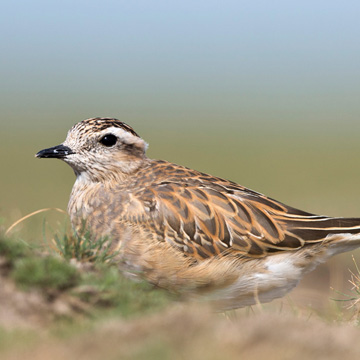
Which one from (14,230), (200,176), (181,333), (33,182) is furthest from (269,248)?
(33,182)

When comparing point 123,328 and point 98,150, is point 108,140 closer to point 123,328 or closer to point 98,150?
point 98,150

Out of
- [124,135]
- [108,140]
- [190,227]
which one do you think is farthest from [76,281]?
[124,135]

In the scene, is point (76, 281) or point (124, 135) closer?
point (76, 281)

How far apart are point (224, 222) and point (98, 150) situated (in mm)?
2061

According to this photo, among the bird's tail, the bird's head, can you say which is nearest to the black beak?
the bird's head

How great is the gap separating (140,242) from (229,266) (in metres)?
1.14

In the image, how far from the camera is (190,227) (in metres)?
8.86

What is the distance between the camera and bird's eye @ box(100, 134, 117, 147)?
9.77 meters

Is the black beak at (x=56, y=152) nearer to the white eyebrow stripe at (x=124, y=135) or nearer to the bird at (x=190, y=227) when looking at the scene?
the bird at (x=190, y=227)

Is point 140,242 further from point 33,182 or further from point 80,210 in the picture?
point 33,182

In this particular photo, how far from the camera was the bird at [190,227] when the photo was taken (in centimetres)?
852

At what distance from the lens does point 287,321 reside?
18.8 feet

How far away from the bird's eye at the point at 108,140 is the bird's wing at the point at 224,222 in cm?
104

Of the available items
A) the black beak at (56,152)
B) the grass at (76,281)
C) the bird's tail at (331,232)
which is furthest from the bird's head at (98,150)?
the grass at (76,281)
